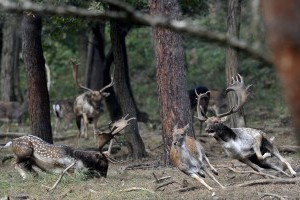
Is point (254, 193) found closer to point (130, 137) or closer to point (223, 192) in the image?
point (223, 192)

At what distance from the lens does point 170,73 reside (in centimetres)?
1349

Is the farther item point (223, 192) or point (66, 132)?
point (66, 132)

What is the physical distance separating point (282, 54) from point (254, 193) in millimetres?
7184

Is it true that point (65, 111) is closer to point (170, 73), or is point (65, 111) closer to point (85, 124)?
Result: point (85, 124)

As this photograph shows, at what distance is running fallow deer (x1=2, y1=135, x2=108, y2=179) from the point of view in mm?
13102

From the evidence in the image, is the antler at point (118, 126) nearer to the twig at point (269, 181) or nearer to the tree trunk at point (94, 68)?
the twig at point (269, 181)

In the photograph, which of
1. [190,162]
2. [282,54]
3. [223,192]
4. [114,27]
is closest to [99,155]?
[190,162]

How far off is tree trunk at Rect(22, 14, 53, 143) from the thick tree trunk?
12.6m

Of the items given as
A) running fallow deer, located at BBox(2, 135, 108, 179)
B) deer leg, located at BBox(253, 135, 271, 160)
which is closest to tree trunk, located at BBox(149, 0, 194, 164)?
running fallow deer, located at BBox(2, 135, 108, 179)

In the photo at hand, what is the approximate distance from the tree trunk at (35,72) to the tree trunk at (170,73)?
3.16 metres

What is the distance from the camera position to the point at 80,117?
21.0 metres

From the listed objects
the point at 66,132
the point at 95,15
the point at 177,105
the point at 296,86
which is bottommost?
the point at 66,132

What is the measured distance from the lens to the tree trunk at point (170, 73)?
13398mm

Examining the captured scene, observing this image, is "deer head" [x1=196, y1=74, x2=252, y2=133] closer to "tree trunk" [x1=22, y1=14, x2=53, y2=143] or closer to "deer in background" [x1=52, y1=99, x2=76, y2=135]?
"tree trunk" [x1=22, y1=14, x2=53, y2=143]
